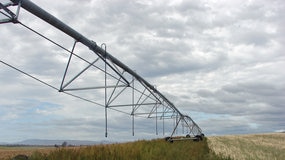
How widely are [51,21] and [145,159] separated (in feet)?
16.2

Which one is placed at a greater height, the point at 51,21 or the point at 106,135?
the point at 51,21

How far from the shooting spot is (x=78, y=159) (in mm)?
9938

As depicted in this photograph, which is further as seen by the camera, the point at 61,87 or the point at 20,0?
the point at 61,87

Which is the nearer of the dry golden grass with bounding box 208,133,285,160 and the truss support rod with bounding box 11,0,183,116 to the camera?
the truss support rod with bounding box 11,0,183,116

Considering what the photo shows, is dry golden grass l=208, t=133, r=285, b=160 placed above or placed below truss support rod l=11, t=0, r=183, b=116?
below

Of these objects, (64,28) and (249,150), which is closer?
(64,28)

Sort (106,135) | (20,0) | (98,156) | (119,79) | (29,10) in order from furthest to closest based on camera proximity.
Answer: (119,79) → (106,135) → (98,156) → (29,10) → (20,0)

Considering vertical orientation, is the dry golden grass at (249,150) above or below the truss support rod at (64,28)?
→ below

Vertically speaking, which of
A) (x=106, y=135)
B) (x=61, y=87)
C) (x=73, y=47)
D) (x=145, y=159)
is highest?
(x=73, y=47)

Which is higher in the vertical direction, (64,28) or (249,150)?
(64,28)

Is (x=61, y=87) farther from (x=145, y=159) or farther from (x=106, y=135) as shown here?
(x=145, y=159)

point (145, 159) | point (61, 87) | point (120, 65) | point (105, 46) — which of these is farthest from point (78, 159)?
point (120, 65)

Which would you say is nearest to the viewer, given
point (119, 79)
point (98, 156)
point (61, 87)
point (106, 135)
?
point (98, 156)

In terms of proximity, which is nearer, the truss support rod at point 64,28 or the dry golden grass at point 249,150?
the truss support rod at point 64,28
